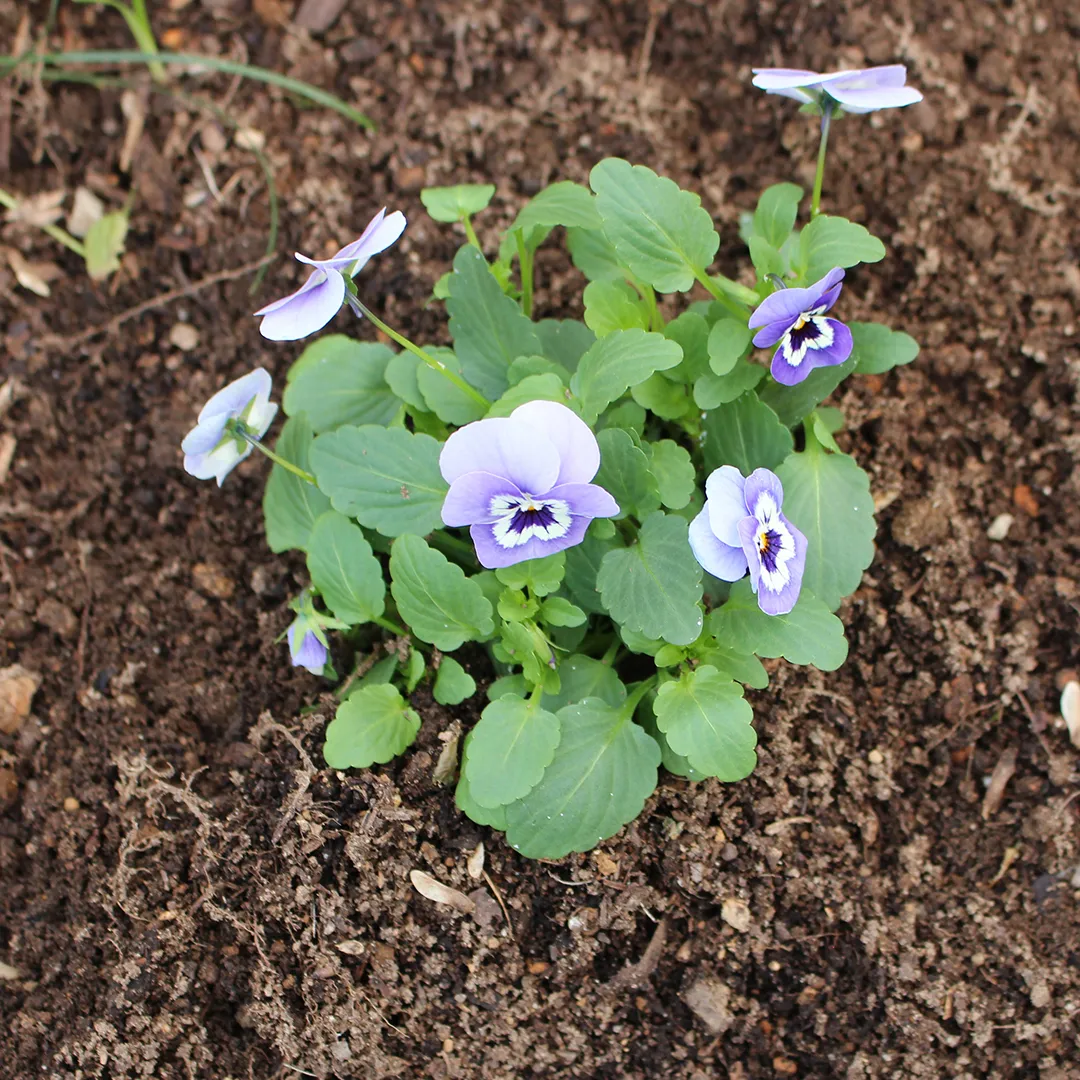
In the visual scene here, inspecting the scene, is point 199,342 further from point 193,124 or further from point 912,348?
point 912,348

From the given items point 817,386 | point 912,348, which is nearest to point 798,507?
point 817,386

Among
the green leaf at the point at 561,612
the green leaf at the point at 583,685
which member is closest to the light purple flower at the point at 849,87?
the green leaf at the point at 561,612

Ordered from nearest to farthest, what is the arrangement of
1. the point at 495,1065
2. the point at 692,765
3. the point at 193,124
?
the point at 692,765, the point at 495,1065, the point at 193,124

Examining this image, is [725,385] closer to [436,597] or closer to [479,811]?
[436,597]

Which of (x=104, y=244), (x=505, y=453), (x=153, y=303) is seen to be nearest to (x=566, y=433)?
(x=505, y=453)

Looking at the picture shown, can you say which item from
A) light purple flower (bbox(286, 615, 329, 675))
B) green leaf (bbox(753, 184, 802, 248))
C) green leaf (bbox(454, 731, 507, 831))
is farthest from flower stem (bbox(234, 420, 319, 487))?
green leaf (bbox(753, 184, 802, 248))
